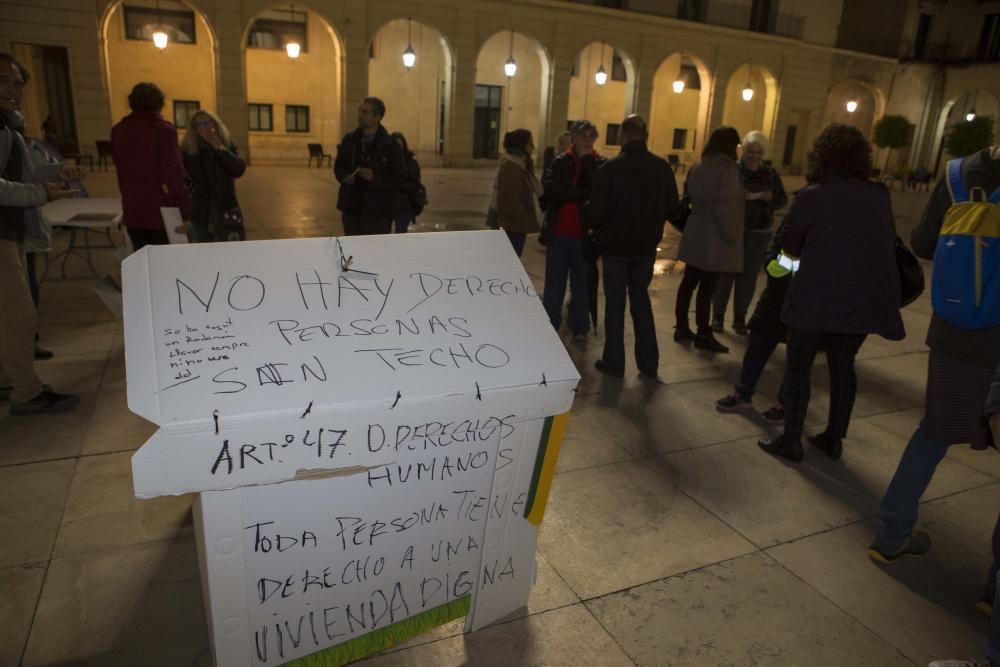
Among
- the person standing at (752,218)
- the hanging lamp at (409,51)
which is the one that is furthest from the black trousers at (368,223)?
the hanging lamp at (409,51)

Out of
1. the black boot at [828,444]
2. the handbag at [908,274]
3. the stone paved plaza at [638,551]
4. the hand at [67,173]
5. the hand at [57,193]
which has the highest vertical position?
the hand at [67,173]

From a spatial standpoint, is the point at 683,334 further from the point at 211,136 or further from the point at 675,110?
the point at 675,110

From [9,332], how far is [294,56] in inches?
834

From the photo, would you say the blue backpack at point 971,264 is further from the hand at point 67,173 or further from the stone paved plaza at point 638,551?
the hand at point 67,173

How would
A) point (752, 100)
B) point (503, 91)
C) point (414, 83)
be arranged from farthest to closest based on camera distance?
point (752, 100), point (503, 91), point (414, 83)

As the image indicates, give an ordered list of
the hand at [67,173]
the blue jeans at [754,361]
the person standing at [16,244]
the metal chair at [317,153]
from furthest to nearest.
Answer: the metal chair at [317,153] → the blue jeans at [754,361] → the hand at [67,173] → the person standing at [16,244]

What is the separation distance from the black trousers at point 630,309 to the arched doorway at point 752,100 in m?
26.8

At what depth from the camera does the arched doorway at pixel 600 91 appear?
92.8 ft

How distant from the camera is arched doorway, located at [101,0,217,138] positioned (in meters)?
21.5

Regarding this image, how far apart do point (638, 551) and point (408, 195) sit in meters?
4.03

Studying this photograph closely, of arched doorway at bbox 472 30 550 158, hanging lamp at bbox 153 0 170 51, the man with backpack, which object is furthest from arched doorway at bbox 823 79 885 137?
the man with backpack

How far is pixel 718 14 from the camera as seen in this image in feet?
89.1

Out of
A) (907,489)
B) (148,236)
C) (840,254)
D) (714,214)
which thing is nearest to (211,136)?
(148,236)

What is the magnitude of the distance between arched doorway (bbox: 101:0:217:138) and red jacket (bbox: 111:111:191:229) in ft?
60.8
